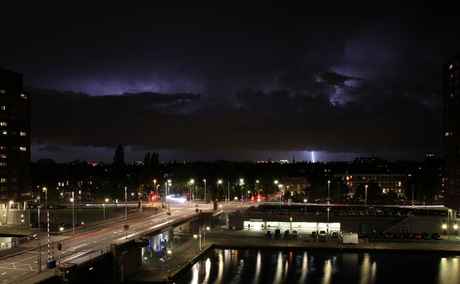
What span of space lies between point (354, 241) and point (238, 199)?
4274 centimetres

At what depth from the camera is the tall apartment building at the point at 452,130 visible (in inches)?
2047

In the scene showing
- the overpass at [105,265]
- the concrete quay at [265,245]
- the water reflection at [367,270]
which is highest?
the overpass at [105,265]

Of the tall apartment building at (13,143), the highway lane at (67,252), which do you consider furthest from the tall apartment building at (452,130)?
the tall apartment building at (13,143)

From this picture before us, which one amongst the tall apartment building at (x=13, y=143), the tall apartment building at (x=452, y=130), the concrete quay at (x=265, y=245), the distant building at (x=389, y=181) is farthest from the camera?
the distant building at (x=389, y=181)

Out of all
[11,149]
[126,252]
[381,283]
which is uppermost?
[11,149]

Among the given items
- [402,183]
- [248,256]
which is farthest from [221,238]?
[402,183]

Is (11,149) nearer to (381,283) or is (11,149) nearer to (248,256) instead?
(248,256)

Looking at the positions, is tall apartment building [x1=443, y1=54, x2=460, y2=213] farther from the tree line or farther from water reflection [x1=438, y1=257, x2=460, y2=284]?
the tree line

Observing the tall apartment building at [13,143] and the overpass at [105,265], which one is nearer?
the overpass at [105,265]

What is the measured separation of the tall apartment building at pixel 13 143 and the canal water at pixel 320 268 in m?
40.3

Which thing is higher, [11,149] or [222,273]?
[11,149]

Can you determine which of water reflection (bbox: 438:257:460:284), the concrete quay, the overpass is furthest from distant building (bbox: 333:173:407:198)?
the overpass

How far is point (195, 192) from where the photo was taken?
8975cm

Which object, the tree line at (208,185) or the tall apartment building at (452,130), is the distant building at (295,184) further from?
the tall apartment building at (452,130)
